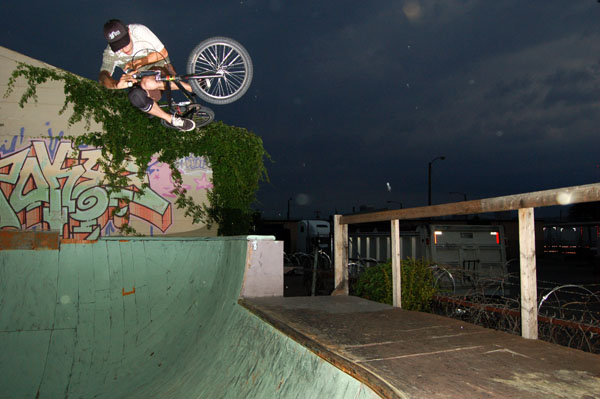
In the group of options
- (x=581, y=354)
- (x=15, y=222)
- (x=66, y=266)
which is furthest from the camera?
(x=15, y=222)

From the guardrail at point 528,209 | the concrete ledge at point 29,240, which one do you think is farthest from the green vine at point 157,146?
the guardrail at point 528,209

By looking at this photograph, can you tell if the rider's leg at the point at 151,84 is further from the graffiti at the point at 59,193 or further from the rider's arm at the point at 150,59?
the graffiti at the point at 59,193

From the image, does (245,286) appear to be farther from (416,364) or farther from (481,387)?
(481,387)

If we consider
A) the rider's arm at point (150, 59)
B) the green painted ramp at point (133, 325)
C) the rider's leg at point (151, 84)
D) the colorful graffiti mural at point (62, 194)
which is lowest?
the green painted ramp at point (133, 325)

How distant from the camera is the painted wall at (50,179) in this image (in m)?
9.47

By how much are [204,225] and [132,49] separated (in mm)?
6791

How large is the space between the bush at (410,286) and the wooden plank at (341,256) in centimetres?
61

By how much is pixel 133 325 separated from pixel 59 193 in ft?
19.8

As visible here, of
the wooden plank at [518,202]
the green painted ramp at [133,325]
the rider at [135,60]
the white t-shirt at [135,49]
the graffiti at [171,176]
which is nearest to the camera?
the wooden plank at [518,202]

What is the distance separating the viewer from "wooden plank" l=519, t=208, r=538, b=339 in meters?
2.69

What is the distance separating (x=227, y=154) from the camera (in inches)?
440

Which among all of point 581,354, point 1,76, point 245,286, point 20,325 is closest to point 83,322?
point 20,325

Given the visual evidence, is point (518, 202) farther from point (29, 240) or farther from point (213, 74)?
point (29, 240)

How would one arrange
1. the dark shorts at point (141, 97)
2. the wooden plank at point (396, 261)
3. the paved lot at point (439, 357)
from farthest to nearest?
the dark shorts at point (141, 97)
the wooden plank at point (396, 261)
the paved lot at point (439, 357)
